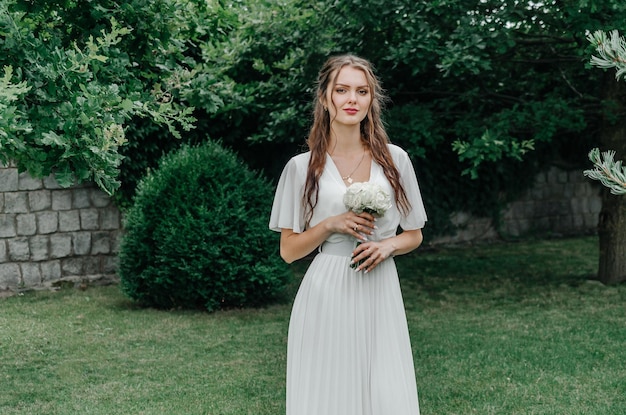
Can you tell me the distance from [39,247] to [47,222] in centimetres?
33

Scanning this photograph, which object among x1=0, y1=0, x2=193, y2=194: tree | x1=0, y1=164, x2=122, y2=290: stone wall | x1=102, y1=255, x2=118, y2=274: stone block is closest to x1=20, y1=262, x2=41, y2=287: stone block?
x1=0, y1=164, x2=122, y2=290: stone wall

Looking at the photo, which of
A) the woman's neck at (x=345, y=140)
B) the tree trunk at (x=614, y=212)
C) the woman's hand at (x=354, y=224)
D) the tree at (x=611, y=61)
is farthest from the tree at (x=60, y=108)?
the tree trunk at (x=614, y=212)

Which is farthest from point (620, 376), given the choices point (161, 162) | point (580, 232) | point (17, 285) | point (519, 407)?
point (580, 232)

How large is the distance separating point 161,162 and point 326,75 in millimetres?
6024

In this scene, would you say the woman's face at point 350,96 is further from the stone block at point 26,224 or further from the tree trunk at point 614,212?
the stone block at point 26,224

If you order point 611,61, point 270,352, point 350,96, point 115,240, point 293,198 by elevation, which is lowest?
point 270,352

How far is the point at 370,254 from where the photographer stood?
3.20m

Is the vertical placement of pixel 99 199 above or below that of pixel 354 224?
below

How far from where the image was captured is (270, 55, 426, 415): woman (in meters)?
3.22

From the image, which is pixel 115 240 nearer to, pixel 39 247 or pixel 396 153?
pixel 39 247

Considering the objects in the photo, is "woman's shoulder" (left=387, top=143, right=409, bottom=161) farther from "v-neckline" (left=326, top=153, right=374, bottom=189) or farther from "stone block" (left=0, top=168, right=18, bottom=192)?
"stone block" (left=0, top=168, right=18, bottom=192)

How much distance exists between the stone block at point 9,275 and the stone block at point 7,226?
1.18 feet

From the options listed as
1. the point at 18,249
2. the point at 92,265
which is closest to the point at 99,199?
→ the point at 92,265

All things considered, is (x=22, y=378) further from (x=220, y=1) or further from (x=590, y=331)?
(x=590, y=331)
